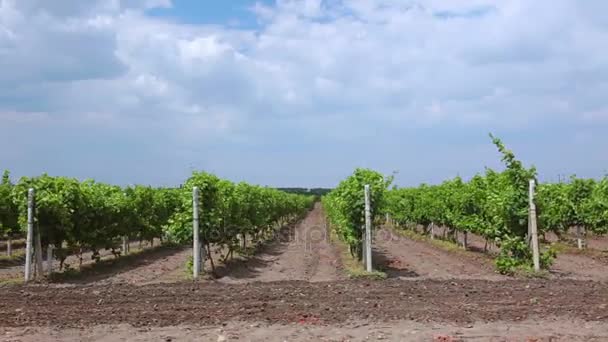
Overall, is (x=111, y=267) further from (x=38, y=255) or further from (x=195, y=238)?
(x=195, y=238)

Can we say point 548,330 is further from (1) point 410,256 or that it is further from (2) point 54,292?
(1) point 410,256

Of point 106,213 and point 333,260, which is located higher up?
point 106,213

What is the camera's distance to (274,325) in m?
7.66

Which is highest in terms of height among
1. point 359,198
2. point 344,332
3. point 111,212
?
point 359,198

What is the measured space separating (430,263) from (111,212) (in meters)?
9.81

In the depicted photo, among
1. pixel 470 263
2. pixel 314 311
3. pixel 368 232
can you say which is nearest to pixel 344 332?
pixel 314 311

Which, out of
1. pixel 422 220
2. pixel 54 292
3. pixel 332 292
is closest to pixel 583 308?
pixel 332 292

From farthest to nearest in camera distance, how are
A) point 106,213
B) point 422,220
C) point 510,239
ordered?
point 422,220
point 106,213
point 510,239

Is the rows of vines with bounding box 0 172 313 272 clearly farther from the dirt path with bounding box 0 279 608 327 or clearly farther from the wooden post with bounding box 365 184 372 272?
the wooden post with bounding box 365 184 372 272

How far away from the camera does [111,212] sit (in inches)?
702

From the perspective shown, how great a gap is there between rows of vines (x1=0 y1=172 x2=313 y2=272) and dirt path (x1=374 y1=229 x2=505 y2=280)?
14.9 feet

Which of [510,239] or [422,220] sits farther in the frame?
[422,220]

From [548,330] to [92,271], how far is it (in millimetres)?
12425

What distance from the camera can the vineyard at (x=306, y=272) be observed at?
7.70m
